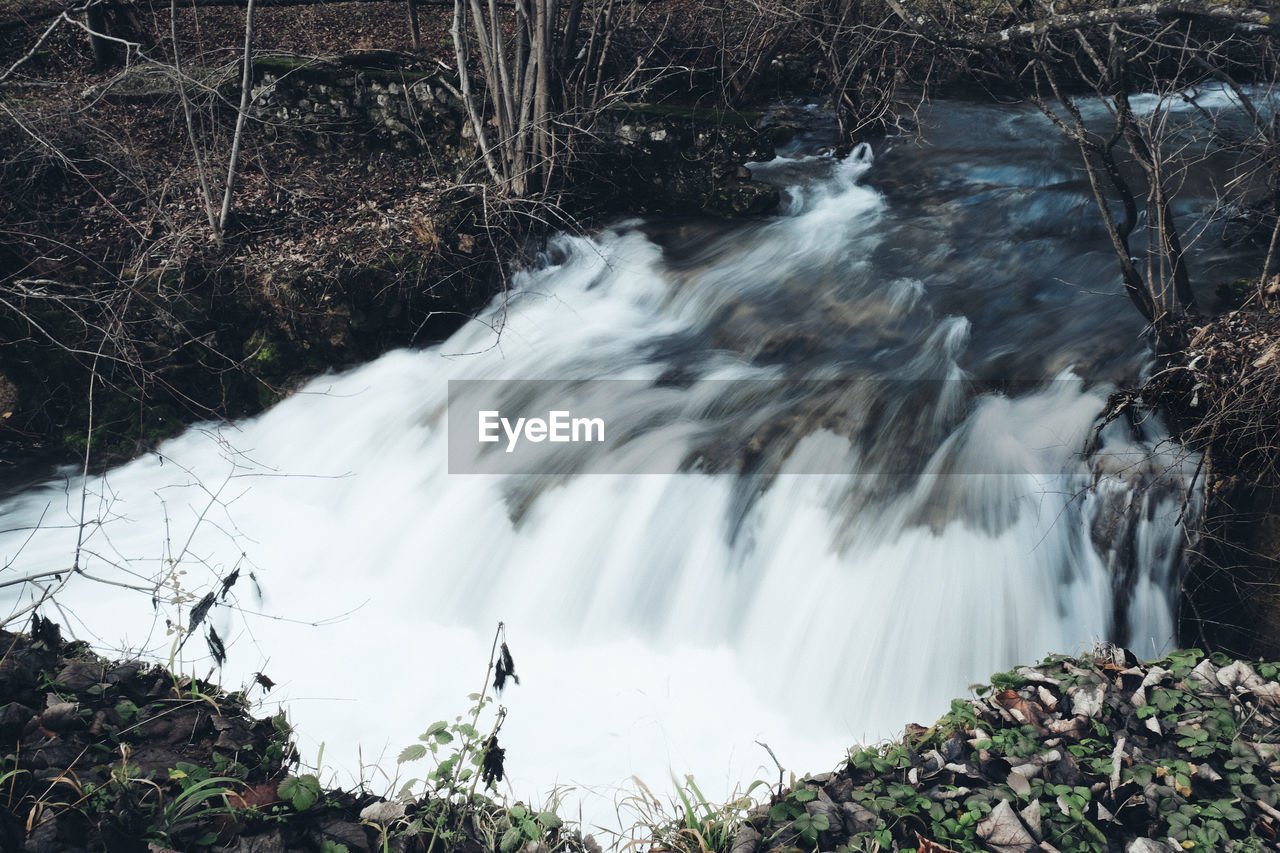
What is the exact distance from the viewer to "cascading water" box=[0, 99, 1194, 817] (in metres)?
4.52

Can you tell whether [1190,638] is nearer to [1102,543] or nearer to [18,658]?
[1102,543]

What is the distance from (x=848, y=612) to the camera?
4793 millimetres

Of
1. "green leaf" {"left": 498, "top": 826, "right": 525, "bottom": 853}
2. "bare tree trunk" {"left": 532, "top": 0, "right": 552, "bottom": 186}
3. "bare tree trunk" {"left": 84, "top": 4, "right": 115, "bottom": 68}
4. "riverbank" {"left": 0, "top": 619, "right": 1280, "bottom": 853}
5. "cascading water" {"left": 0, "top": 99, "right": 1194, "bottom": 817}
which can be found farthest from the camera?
"bare tree trunk" {"left": 84, "top": 4, "right": 115, "bottom": 68}

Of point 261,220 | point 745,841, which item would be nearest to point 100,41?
point 261,220

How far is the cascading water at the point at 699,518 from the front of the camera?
452cm

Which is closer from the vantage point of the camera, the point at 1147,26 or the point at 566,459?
the point at 566,459

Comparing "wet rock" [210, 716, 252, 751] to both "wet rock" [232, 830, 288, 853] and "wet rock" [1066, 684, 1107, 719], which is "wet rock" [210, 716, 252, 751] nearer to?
"wet rock" [232, 830, 288, 853]

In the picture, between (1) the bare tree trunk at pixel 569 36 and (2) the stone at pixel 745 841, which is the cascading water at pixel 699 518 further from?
(1) the bare tree trunk at pixel 569 36

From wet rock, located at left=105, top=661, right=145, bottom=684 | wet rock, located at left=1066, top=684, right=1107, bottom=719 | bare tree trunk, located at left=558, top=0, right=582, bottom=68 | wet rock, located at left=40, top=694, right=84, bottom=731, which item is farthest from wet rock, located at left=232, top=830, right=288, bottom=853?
bare tree trunk, located at left=558, top=0, right=582, bottom=68

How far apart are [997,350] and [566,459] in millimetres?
3320

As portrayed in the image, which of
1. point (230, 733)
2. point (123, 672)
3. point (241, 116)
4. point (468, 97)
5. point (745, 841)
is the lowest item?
point (745, 841)

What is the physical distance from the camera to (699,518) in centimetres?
528

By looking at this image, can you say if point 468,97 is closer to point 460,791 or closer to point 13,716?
point 13,716

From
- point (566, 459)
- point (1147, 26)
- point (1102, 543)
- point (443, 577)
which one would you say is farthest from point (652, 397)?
point (1147, 26)
